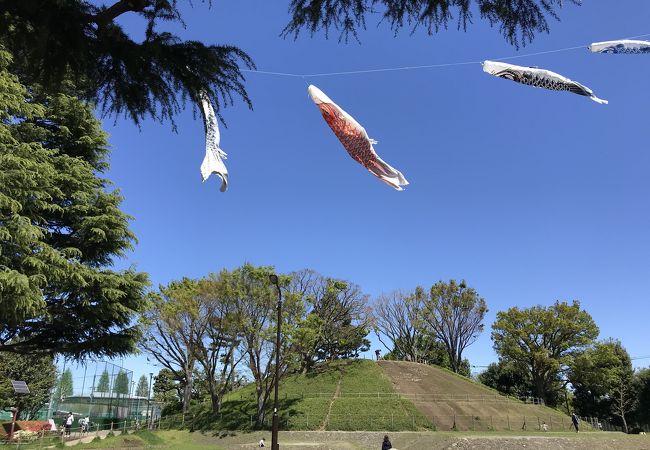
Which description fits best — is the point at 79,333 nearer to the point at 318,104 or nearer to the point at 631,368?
the point at 318,104

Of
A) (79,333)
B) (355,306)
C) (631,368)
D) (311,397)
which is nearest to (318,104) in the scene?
(79,333)

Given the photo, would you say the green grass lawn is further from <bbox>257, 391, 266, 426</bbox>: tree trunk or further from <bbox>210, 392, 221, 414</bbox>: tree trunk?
<bbox>210, 392, 221, 414</bbox>: tree trunk

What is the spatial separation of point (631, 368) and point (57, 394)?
5530 cm

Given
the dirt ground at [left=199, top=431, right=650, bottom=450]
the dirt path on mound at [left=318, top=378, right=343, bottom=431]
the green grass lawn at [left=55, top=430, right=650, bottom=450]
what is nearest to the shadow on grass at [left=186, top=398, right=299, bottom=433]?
the green grass lawn at [left=55, top=430, right=650, bottom=450]

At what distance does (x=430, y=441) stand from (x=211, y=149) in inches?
976

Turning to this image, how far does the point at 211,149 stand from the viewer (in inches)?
176

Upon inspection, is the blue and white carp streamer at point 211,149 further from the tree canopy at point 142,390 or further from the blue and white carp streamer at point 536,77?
the tree canopy at point 142,390

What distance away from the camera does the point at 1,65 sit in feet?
34.4

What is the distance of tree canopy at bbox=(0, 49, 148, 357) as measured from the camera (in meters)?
11.2

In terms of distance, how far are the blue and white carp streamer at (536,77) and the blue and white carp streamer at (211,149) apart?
3452 mm

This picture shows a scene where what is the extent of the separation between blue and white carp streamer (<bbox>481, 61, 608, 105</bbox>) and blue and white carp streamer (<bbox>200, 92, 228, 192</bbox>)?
345 centimetres

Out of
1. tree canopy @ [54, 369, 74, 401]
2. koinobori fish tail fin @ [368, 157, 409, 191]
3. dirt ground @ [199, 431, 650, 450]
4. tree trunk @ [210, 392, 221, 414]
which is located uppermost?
koinobori fish tail fin @ [368, 157, 409, 191]

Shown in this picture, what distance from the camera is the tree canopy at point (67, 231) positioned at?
11203 millimetres

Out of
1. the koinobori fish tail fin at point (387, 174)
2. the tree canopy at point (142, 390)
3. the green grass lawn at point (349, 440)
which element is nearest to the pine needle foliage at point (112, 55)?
the koinobori fish tail fin at point (387, 174)
